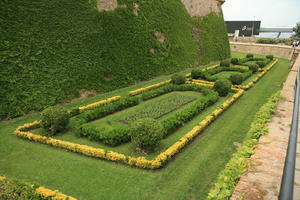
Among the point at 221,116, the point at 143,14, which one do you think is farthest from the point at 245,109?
the point at 143,14

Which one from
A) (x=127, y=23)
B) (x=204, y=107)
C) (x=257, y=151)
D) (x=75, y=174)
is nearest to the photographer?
(x=257, y=151)

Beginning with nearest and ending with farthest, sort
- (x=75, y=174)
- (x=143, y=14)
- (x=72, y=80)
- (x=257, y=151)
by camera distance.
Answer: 1. (x=257, y=151)
2. (x=75, y=174)
3. (x=72, y=80)
4. (x=143, y=14)

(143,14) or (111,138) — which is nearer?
(111,138)

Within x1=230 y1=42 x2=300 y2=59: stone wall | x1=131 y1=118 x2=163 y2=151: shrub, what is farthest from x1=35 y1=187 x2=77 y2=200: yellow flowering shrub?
x1=230 y1=42 x2=300 y2=59: stone wall

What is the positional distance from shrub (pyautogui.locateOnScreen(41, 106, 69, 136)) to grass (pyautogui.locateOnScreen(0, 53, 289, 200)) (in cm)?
70

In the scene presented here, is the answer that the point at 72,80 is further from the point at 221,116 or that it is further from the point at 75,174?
the point at 221,116

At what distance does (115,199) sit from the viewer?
4562mm

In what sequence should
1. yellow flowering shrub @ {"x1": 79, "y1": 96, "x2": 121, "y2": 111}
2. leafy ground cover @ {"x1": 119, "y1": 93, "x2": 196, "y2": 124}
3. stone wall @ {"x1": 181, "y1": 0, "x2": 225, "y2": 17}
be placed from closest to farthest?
leafy ground cover @ {"x1": 119, "y1": 93, "x2": 196, "y2": 124} → yellow flowering shrub @ {"x1": 79, "y1": 96, "x2": 121, "y2": 111} → stone wall @ {"x1": 181, "y1": 0, "x2": 225, "y2": 17}

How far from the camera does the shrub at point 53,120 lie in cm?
729

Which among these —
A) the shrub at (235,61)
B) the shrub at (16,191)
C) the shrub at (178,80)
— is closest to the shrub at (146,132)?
the shrub at (16,191)

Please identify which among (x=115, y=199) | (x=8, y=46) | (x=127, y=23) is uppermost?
(x=127, y=23)

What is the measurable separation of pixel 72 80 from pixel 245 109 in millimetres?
8204

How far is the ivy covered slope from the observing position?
344 inches

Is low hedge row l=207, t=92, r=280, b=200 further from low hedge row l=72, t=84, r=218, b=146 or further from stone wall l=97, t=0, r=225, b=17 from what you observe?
stone wall l=97, t=0, r=225, b=17
